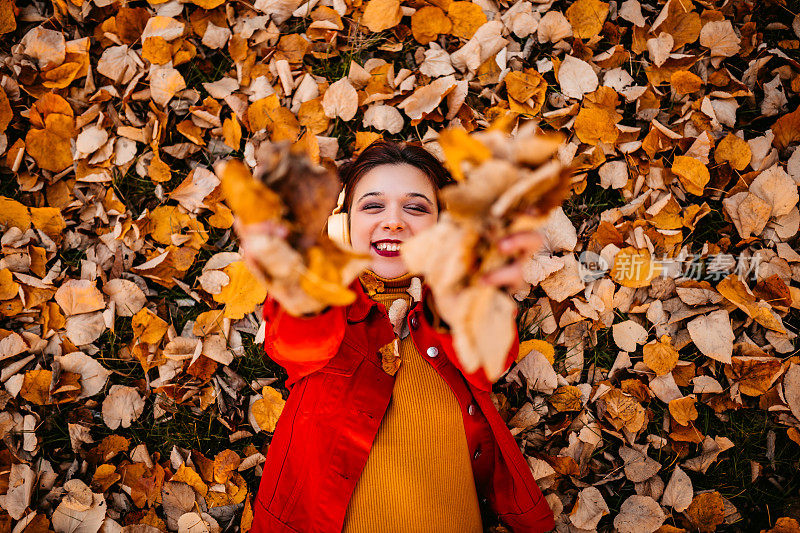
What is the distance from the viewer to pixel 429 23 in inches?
74.0

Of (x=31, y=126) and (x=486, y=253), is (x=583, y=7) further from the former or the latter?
(x=31, y=126)

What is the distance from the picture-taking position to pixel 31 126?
1.83m

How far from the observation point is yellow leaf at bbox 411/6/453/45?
187 centimetres

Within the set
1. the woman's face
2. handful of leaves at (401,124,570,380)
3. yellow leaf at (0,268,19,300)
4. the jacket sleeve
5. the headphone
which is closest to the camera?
handful of leaves at (401,124,570,380)

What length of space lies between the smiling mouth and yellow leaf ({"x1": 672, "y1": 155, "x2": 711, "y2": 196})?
3.56 feet

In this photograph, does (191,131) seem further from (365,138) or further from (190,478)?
(190,478)

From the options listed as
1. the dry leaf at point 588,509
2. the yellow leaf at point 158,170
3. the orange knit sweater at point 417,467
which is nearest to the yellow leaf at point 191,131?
the yellow leaf at point 158,170

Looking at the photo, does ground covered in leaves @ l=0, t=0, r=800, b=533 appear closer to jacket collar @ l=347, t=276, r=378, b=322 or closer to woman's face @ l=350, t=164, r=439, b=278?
woman's face @ l=350, t=164, r=439, b=278

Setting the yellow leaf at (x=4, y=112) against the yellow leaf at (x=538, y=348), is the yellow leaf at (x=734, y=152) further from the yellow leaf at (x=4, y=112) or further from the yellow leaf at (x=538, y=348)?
the yellow leaf at (x=4, y=112)

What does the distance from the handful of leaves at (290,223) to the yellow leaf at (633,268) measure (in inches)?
53.4

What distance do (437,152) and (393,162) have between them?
32 cm

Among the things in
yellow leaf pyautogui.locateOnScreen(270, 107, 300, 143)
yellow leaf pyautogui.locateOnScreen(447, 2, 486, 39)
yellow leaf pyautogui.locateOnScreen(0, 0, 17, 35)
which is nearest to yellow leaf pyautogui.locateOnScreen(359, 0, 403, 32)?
yellow leaf pyautogui.locateOnScreen(447, 2, 486, 39)

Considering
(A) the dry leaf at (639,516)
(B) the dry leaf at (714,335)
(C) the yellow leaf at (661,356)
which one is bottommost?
(A) the dry leaf at (639,516)

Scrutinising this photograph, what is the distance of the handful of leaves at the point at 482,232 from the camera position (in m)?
0.69
